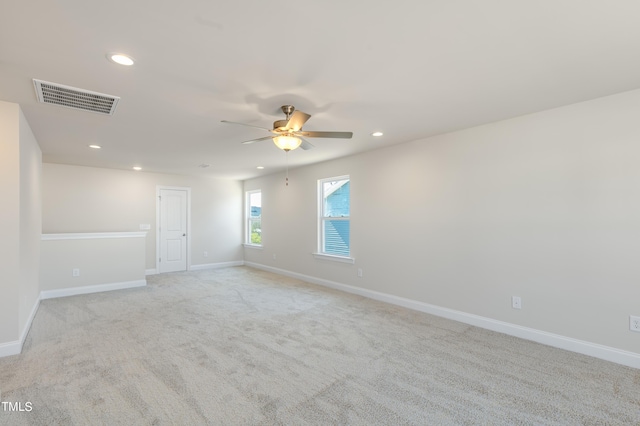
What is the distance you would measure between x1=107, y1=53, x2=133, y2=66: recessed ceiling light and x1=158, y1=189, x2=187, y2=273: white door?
5573 millimetres

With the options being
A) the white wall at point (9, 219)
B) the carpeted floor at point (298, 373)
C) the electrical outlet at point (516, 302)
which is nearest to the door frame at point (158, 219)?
the carpeted floor at point (298, 373)

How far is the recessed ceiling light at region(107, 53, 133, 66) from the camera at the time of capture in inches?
83.2

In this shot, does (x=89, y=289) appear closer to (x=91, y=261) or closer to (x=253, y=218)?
(x=91, y=261)

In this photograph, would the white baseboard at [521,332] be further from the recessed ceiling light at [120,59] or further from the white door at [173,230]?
the white door at [173,230]

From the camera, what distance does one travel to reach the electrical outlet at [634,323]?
2.68 meters

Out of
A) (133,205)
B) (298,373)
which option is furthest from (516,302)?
(133,205)

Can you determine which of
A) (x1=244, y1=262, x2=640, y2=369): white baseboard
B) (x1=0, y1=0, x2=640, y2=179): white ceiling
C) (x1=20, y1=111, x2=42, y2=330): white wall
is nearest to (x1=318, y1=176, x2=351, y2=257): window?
(x1=244, y1=262, x2=640, y2=369): white baseboard

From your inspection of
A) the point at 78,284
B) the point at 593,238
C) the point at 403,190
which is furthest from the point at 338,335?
the point at 78,284

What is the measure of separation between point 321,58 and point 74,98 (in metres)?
2.35

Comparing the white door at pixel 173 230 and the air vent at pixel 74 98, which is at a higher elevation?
the air vent at pixel 74 98

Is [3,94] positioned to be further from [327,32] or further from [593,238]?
[593,238]

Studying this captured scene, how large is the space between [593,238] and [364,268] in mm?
2924

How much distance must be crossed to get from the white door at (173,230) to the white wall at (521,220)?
184 inches

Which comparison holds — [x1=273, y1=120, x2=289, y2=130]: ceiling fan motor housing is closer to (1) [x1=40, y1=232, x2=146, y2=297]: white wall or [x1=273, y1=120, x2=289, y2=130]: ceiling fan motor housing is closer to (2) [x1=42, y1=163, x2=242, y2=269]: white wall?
(1) [x1=40, y1=232, x2=146, y2=297]: white wall
